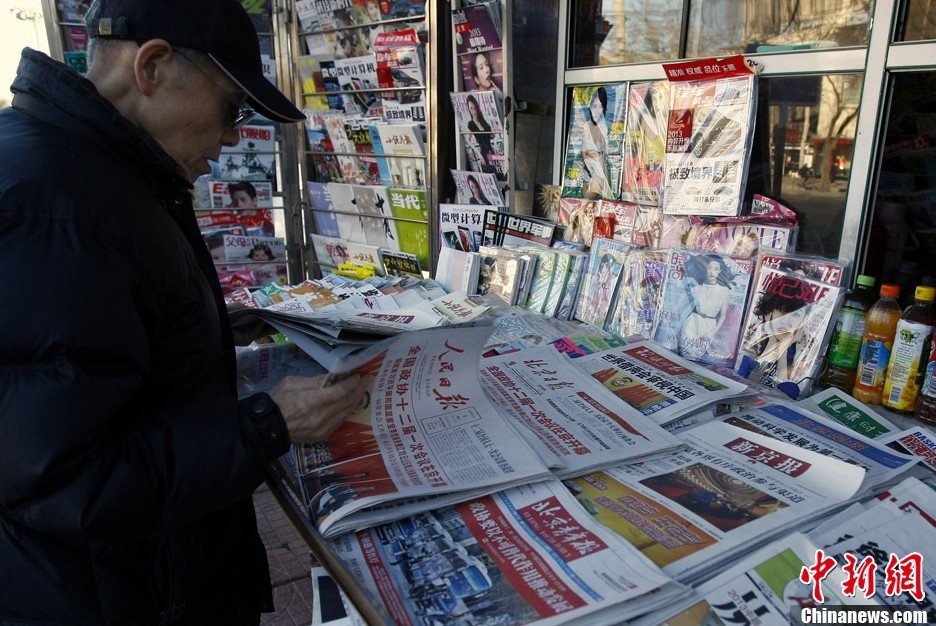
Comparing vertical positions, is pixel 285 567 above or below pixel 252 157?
below

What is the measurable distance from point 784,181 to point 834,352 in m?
0.61

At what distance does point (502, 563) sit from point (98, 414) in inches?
21.8

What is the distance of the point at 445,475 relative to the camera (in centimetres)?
100

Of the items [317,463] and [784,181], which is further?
[784,181]

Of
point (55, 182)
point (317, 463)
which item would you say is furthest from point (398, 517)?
point (55, 182)

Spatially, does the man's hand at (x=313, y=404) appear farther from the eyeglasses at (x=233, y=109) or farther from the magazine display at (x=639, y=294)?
the magazine display at (x=639, y=294)

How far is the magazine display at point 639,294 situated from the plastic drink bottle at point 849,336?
0.54 metres

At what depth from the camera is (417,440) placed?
1.09 meters

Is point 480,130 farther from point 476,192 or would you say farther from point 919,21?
point 919,21

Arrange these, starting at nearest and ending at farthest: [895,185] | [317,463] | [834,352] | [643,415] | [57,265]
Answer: [57,265] → [317,463] → [643,415] → [834,352] → [895,185]

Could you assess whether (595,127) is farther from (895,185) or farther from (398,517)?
(398,517)

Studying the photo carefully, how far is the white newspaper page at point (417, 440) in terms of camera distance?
969 millimetres

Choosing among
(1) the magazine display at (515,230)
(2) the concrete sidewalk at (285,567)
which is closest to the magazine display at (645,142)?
(1) the magazine display at (515,230)

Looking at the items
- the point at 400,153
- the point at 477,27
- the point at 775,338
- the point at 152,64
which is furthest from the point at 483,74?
the point at 152,64
